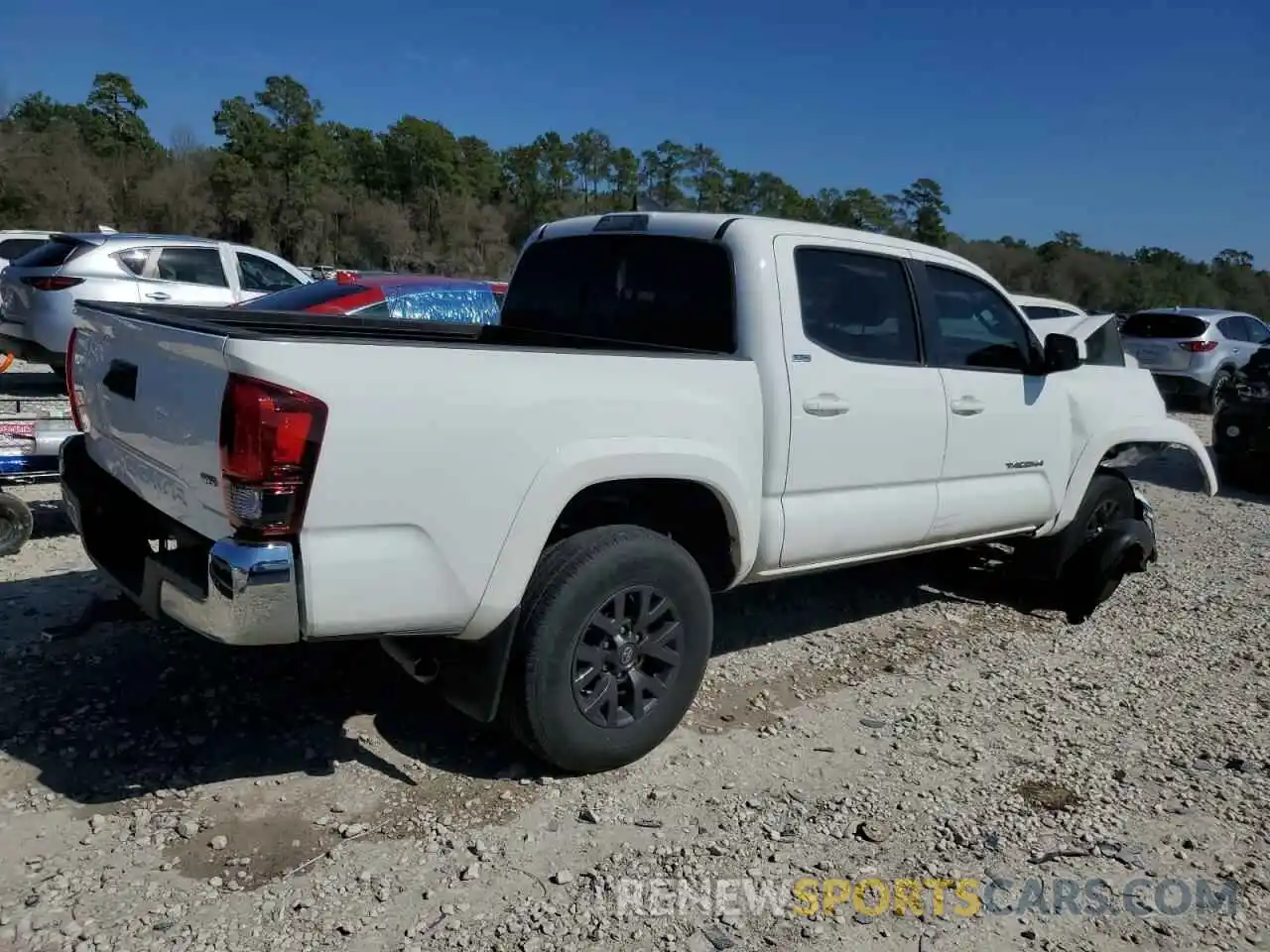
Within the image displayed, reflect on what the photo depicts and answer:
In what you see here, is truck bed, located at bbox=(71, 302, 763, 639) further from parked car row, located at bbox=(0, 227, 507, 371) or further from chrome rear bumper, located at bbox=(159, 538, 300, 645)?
parked car row, located at bbox=(0, 227, 507, 371)

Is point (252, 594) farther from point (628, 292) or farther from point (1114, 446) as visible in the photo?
point (1114, 446)

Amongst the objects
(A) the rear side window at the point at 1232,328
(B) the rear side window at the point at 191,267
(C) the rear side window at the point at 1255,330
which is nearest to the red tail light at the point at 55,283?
(B) the rear side window at the point at 191,267

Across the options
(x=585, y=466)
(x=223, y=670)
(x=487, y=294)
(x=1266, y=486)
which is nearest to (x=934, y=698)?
(x=585, y=466)

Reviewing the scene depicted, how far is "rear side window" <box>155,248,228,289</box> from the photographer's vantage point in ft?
37.1

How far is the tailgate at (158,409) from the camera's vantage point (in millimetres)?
2873

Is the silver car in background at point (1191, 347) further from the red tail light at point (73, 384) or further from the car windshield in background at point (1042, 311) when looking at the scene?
the red tail light at point (73, 384)

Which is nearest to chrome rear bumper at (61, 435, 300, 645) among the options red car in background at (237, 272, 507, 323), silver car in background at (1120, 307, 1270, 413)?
red car in background at (237, 272, 507, 323)

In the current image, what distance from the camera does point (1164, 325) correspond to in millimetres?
16328

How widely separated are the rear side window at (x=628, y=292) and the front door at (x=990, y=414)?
1187 mm

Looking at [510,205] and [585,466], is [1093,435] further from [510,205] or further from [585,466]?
[510,205]

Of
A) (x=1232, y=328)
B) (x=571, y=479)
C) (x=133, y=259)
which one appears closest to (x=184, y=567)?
(x=571, y=479)

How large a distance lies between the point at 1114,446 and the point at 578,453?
154 inches

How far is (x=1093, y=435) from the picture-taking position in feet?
18.4

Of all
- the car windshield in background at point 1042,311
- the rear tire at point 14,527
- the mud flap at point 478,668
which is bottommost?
the rear tire at point 14,527
